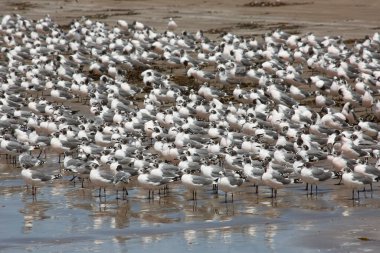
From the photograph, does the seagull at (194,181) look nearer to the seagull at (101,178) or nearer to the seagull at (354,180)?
the seagull at (101,178)

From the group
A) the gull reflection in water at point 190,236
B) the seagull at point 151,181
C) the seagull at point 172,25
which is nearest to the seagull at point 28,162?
the seagull at point 151,181

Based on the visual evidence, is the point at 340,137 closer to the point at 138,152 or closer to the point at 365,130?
the point at 365,130

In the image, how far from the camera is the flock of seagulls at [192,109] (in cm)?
2017

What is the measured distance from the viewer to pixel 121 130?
2447 centimetres

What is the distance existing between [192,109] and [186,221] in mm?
9178

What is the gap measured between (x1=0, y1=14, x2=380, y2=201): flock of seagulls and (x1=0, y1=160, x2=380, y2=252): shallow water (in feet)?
1.14

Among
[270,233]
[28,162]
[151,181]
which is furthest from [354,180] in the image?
[28,162]

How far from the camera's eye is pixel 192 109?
26.6 metres

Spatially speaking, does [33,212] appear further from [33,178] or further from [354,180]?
[354,180]

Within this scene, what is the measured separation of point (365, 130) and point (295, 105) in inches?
115

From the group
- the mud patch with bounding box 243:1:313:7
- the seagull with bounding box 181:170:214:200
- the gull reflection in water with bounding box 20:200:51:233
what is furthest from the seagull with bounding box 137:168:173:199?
the mud patch with bounding box 243:1:313:7

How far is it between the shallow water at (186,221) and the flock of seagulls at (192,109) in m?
0.35

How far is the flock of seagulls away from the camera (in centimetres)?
2017

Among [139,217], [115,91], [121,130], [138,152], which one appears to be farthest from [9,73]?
[139,217]
